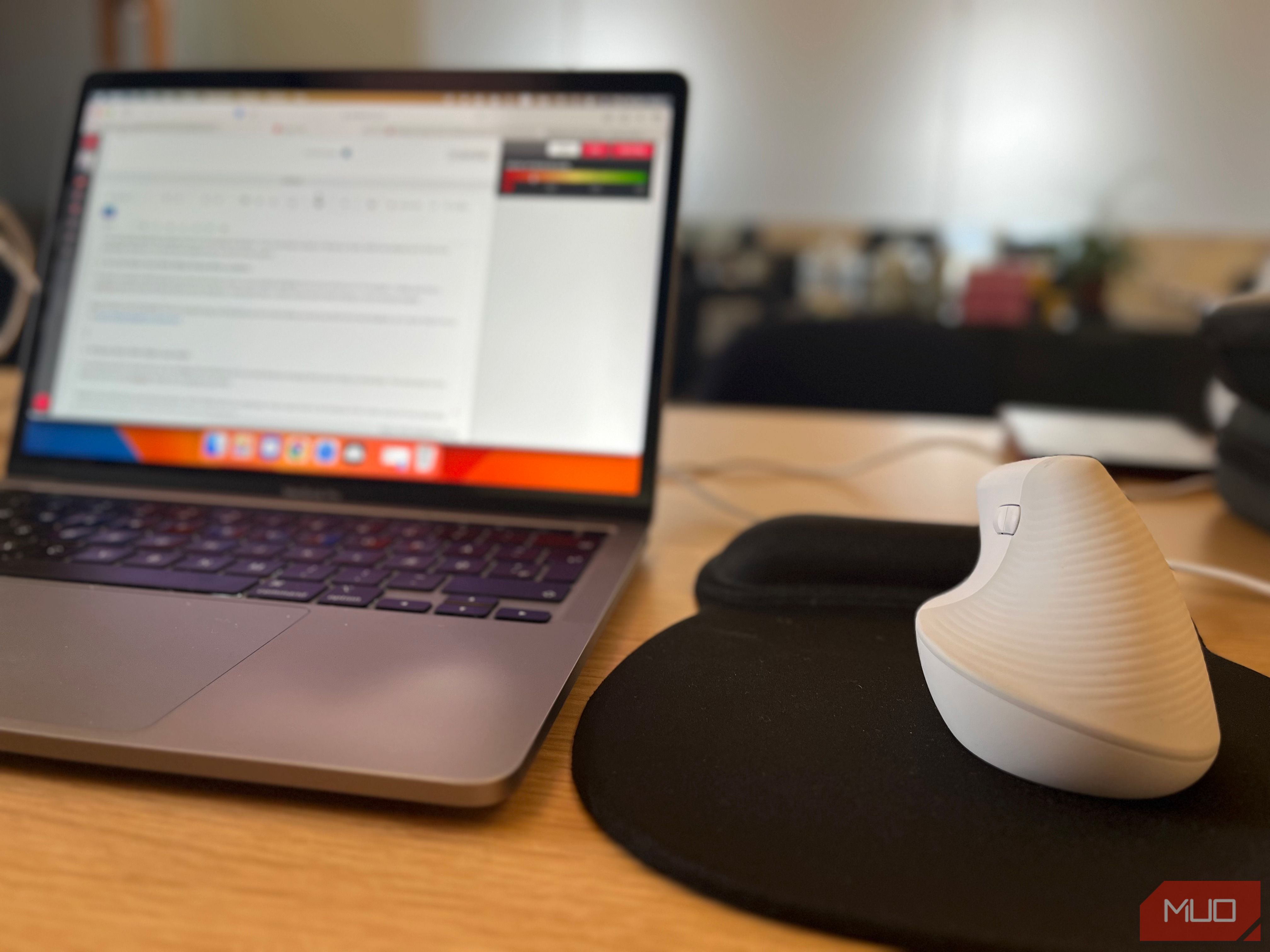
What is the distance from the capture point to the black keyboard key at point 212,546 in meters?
0.42

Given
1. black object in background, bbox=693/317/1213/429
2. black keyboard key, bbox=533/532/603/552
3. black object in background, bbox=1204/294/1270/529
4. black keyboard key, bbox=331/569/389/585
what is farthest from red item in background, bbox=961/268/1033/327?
black keyboard key, bbox=331/569/389/585

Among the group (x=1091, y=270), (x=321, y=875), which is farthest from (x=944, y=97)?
(x=321, y=875)

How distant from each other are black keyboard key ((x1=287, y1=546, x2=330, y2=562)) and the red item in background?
115 inches

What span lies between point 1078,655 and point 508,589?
8.8 inches

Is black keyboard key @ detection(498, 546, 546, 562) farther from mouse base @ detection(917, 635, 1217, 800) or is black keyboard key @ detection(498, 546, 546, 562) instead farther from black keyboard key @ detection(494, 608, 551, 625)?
mouse base @ detection(917, 635, 1217, 800)

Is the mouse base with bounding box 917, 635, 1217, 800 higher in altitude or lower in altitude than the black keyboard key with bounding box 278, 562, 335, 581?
higher

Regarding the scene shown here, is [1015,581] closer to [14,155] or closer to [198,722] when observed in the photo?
[198,722]

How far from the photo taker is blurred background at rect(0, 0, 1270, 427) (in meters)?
3.26

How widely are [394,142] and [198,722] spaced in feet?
1.32

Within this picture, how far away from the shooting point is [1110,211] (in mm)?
3395

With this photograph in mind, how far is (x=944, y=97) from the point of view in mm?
3461

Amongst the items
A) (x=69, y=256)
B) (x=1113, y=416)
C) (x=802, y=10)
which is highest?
(x=802, y=10)

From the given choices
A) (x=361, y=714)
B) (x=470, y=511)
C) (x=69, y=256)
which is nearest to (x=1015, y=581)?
(x=361, y=714)

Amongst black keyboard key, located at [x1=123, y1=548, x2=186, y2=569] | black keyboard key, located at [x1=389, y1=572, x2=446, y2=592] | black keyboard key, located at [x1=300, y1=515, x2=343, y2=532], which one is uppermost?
black keyboard key, located at [x1=389, y1=572, x2=446, y2=592]
